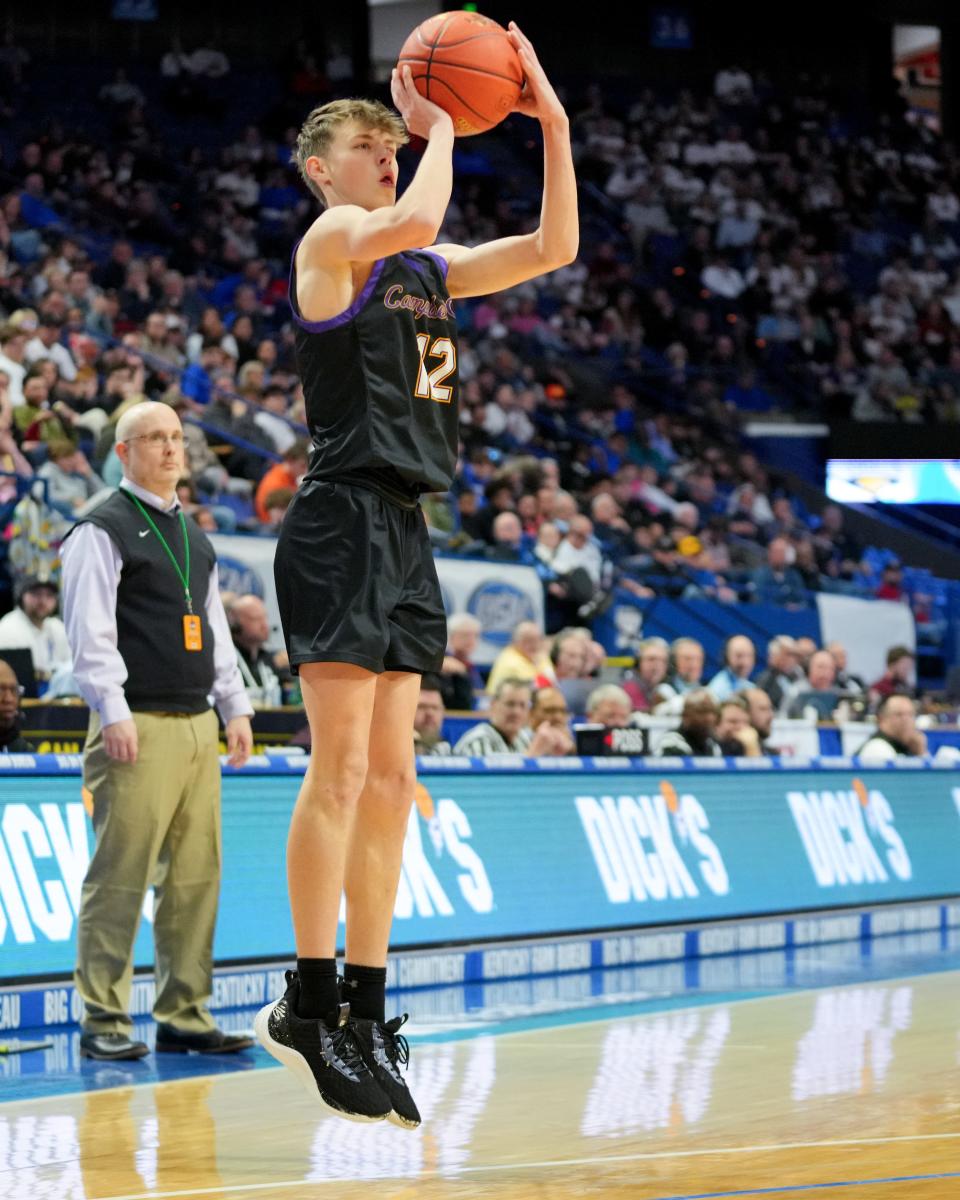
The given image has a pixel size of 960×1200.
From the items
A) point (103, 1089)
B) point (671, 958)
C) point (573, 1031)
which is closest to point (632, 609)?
point (671, 958)

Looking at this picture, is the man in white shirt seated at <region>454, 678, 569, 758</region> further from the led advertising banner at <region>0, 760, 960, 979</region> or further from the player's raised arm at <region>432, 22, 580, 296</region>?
the player's raised arm at <region>432, 22, 580, 296</region>

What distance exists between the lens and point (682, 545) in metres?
19.9

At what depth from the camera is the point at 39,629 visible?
1152 cm

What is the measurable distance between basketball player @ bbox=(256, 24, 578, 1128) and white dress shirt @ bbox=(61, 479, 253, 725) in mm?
2102

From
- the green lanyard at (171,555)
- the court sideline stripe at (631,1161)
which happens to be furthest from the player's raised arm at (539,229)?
the green lanyard at (171,555)

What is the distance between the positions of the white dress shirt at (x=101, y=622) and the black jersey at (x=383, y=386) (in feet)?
7.05

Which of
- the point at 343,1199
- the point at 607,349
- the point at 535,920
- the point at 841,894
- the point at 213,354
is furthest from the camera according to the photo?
the point at 607,349

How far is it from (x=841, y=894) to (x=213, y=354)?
862cm

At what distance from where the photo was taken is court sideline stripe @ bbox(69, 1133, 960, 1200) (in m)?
4.05

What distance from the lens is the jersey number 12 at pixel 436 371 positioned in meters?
4.74

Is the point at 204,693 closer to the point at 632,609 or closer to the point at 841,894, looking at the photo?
the point at 841,894

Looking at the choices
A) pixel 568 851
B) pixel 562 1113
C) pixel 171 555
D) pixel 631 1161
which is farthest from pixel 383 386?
pixel 568 851

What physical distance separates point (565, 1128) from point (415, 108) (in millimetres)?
2603

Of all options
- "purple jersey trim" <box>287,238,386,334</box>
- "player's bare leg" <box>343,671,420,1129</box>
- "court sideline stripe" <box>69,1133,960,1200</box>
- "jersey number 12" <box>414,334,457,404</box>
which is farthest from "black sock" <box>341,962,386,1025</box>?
"purple jersey trim" <box>287,238,386,334</box>
